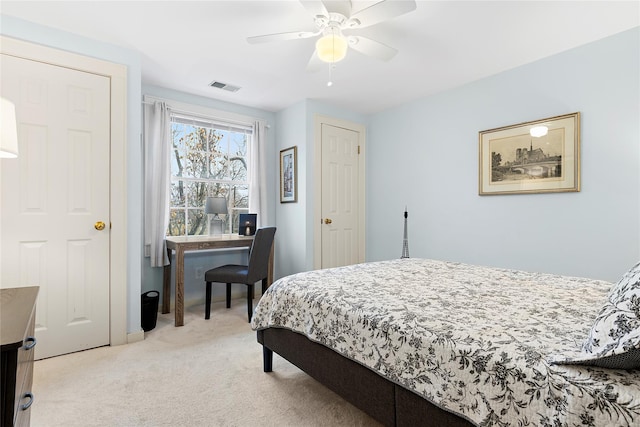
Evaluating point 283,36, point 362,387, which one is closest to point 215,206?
point 283,36

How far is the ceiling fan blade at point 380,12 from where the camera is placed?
1.71 m

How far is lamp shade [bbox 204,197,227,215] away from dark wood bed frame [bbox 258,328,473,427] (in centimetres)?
197

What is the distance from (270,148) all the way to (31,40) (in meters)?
2.52

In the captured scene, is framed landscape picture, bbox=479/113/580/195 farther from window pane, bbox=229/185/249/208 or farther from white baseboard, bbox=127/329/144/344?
white baseboard, bbox=127/329/144/344

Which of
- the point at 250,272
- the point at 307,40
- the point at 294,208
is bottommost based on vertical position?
the point at 250,272

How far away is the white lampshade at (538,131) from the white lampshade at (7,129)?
3.55 meters

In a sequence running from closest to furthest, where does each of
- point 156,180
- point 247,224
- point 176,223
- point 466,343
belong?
1. point 466,343
2. point 156,180
3. point 176,223
4. point 247,224

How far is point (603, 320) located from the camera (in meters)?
0.97

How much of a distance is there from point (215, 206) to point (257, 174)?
799 millimetres

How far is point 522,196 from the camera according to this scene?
9.86 feet

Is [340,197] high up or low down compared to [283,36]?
down

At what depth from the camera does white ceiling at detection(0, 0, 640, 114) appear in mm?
2145

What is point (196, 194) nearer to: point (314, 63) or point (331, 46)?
point (314, 63)

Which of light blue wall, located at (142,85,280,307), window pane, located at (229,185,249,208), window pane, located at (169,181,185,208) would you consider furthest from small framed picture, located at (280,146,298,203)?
window pane, located at (169,181,185,208)
